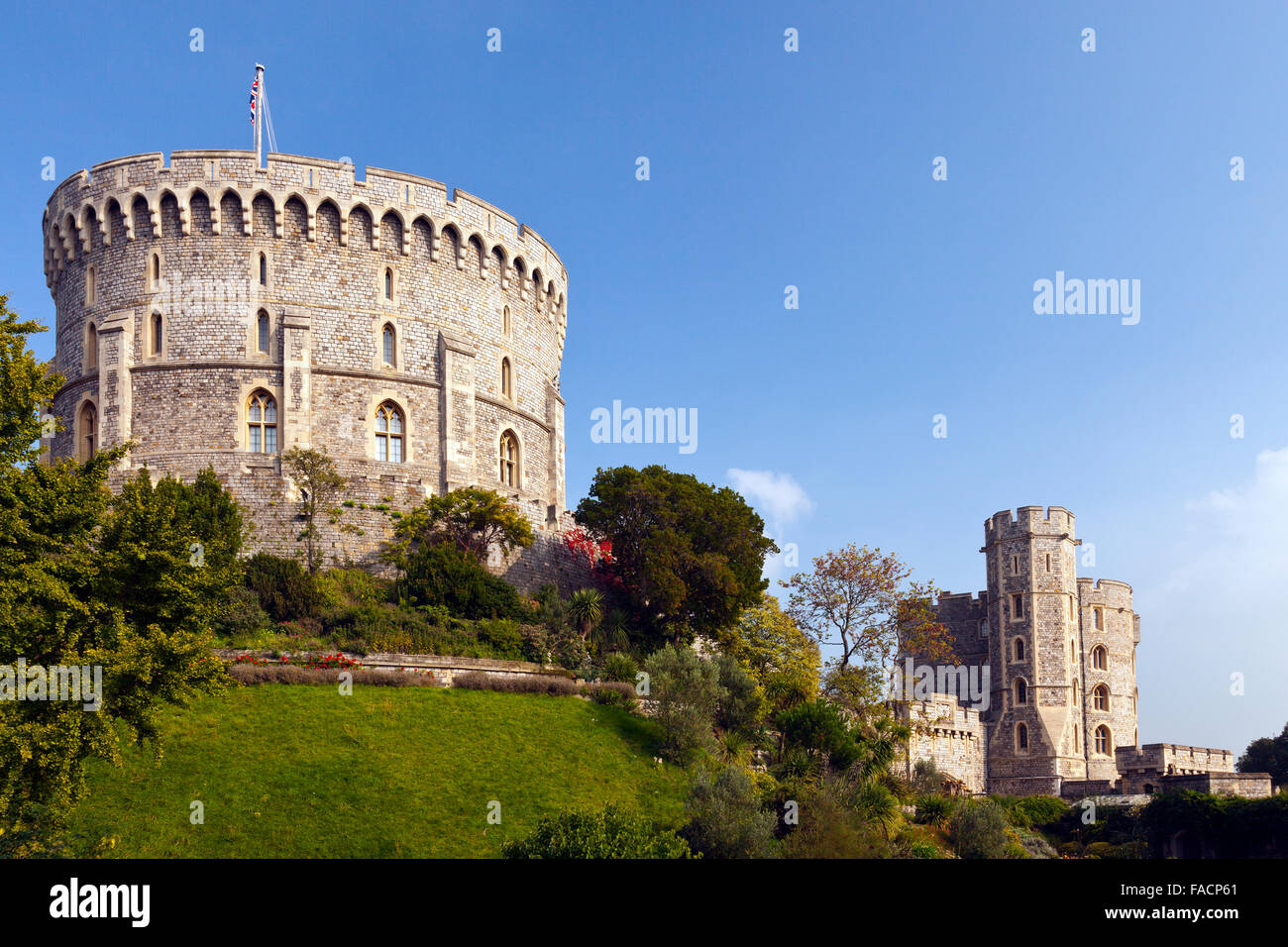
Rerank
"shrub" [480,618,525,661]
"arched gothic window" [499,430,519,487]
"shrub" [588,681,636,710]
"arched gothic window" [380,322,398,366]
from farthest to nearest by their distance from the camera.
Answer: "arched gothic window" [499,430,519,487], "arched gothic window" [380,322,398,366], "shrub" [480,618,525,661], "shrub" [588,681,636,710]

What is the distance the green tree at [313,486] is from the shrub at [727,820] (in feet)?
62.6

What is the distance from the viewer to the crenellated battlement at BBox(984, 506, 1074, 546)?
62938 millimetres

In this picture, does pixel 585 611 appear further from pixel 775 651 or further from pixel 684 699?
pixel 684 699

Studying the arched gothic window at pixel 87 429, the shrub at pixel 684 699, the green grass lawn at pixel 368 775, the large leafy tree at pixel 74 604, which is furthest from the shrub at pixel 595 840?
the arched gothic window at pixel 87 429

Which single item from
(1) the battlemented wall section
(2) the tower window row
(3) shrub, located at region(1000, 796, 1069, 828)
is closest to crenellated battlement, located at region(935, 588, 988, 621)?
(1) the battlemented wall section

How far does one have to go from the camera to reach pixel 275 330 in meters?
44.6

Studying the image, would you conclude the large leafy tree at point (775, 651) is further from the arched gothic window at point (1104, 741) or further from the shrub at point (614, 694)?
the arched gothic window at point (1104, 741)

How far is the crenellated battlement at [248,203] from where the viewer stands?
1767 inches

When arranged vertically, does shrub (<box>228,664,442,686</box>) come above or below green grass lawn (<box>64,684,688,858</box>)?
above

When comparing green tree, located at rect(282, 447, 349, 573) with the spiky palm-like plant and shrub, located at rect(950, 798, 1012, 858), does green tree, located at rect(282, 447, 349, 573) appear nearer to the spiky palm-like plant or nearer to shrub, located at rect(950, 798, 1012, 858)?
the spiky palm-like plant

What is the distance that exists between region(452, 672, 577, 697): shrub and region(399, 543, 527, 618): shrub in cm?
484

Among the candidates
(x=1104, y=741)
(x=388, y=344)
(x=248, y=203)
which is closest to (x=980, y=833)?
(x=388, y=344)
